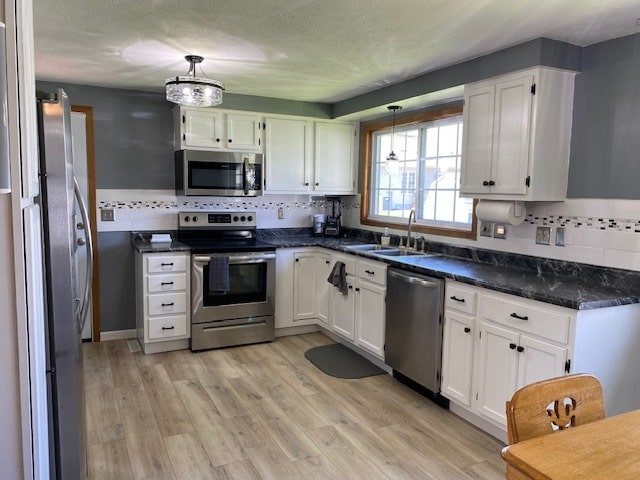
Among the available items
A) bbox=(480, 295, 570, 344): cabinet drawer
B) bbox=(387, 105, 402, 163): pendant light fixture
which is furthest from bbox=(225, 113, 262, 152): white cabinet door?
bbox=(480, 295, 570, 344): cabinet drawer

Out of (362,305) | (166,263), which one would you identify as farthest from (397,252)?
(166,263)

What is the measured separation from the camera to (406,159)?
4.41 metres

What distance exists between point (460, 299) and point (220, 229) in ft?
8.38

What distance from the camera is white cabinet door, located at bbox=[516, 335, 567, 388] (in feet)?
7.73

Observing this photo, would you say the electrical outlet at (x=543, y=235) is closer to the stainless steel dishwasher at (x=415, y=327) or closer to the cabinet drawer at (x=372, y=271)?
the stainless steel dishwasher at (x=415, y=327)

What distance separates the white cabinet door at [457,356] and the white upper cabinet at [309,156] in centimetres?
223

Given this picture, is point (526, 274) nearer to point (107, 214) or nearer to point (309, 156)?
point (309, 156)

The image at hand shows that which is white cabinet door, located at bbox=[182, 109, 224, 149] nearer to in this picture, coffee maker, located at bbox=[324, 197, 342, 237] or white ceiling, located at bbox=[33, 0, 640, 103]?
white ceiling, located at bbox=[33, 0, 640, 103]

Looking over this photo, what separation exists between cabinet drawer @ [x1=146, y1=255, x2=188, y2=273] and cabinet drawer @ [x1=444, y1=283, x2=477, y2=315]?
2175 mm

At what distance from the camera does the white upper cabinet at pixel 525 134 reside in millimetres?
2781

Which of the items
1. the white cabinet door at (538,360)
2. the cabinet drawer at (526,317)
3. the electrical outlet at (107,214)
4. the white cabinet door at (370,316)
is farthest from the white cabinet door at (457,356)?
the electrical outlet at (107,214)

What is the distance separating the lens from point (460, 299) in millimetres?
2918

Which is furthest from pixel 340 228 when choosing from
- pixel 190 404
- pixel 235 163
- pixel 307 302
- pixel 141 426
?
pixel 141 426

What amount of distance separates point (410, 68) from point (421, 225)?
1.34m
